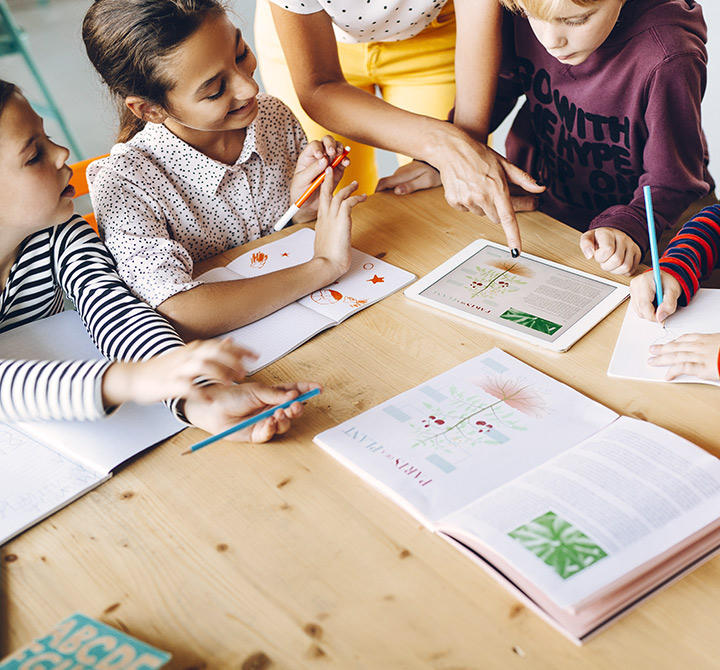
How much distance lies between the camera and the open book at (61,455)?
74 cm

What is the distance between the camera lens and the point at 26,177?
957 millimetres

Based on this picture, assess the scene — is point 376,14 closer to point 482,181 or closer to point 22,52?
point 482,181

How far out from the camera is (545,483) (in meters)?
0.65

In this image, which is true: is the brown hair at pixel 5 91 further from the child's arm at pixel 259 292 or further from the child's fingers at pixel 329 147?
the child's fingers at pixel 329 147

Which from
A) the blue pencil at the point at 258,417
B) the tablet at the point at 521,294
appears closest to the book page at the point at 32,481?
the blue pencil at the point at 258,417

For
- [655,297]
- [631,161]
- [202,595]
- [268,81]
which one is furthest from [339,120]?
[202,595]

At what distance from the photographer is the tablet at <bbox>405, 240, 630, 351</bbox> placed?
0.92 meters

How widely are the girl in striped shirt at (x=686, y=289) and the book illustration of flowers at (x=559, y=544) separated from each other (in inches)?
11.8

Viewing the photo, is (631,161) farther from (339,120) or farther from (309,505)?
(309,505)

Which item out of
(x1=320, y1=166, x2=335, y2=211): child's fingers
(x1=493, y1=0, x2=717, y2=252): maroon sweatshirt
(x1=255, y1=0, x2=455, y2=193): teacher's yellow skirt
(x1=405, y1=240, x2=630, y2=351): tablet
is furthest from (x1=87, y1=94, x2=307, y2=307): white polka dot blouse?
(x1=493, y1=0, x2=717, y2=252): maroon sweatshirt

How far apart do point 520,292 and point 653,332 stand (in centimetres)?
19

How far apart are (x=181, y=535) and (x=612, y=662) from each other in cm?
41

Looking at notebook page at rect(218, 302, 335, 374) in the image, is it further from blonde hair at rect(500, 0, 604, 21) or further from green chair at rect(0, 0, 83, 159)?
green chair at rect(0, 0, 83, 159)

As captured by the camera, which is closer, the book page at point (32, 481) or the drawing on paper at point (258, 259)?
the book page at point (32, 481)
